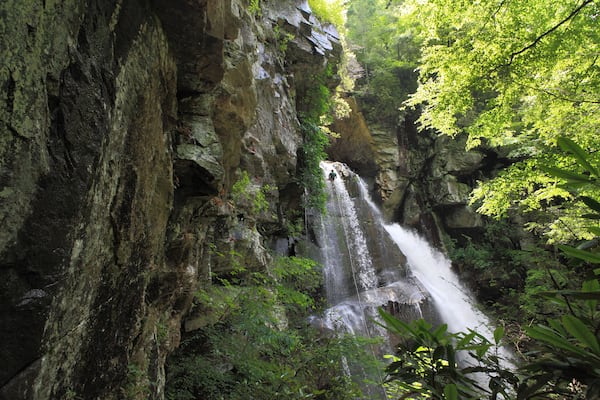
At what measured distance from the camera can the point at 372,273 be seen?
11.2 m

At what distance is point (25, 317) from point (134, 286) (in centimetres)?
122

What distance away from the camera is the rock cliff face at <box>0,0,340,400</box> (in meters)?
1.20

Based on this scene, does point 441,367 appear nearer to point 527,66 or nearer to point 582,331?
point 582,331

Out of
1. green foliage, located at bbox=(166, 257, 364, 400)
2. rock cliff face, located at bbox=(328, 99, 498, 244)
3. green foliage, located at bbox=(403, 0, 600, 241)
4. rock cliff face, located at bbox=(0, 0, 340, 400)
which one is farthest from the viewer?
rock cliff face, located at bbox=(328, 99, 498, 244)

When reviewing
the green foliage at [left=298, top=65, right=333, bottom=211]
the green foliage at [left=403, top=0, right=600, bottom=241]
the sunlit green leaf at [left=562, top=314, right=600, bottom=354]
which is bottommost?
the sunlit green leaf at [left=562, top=314, right=600, bottom=354]

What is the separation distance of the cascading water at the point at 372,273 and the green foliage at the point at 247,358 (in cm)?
344

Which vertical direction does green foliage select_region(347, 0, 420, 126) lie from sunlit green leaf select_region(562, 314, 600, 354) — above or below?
above

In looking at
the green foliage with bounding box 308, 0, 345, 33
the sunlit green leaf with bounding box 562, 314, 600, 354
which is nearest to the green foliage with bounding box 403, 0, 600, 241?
the sunlit green leaf with bounding box 562, 314, 600, 354

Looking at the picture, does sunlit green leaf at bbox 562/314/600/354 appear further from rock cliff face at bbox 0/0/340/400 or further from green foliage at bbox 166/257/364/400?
green foliage at bbox 166/257/364/400

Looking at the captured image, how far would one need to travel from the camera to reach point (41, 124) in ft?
4.28

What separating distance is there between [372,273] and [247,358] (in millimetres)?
7778

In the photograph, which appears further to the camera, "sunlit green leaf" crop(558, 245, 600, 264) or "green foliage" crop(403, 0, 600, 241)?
"green foliage" crop(403, 0, 600, 241)

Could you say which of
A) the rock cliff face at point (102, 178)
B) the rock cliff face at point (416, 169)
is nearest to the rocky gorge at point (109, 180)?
the rock cliff face at point (102, 178)

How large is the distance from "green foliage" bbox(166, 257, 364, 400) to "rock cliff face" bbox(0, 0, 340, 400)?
0.52 metres
